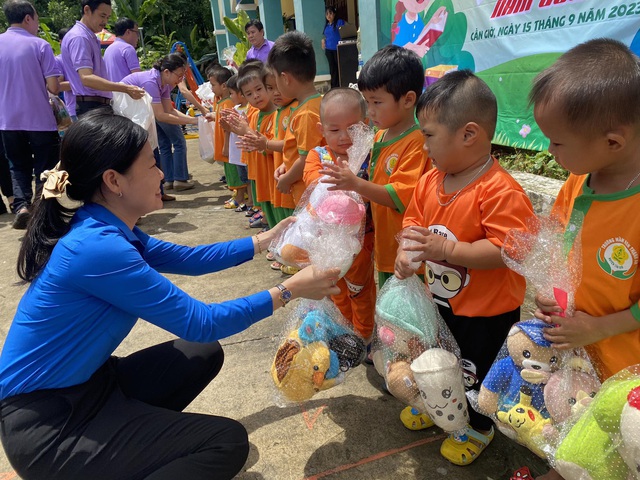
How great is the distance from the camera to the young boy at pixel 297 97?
3.13 m

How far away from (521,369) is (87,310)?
1556 mm

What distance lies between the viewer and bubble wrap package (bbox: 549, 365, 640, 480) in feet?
3.93

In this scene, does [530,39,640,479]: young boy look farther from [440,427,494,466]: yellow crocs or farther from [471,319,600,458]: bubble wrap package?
[440,427,494,466]: yellow crocs

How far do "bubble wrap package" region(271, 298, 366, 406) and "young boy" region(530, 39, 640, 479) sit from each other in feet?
2.85

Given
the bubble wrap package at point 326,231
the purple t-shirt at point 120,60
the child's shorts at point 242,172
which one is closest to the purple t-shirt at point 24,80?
the purple t-shirt at point 120,60

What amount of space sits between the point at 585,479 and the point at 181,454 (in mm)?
1344

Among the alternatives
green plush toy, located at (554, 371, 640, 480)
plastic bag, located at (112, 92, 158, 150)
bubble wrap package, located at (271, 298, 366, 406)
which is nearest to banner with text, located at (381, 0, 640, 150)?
bubble wrap package, located at (271, 298, 366, 406)

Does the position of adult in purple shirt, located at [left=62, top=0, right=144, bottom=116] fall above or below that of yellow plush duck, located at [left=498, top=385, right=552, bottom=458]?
above

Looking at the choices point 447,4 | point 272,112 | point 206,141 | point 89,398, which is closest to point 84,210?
point 89,398

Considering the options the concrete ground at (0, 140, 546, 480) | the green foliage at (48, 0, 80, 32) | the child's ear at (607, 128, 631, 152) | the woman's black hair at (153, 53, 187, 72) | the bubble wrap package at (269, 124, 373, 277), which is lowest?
the concrete ground at (0, 140, 546, 480)

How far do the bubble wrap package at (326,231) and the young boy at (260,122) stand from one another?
194 centimetres

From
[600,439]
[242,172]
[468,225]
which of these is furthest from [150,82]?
[600,439]

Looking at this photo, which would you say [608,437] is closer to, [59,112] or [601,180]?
[601,180]

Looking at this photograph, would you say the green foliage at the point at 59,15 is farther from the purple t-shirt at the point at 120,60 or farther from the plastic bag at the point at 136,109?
the plastic bag at the point at 136,109
